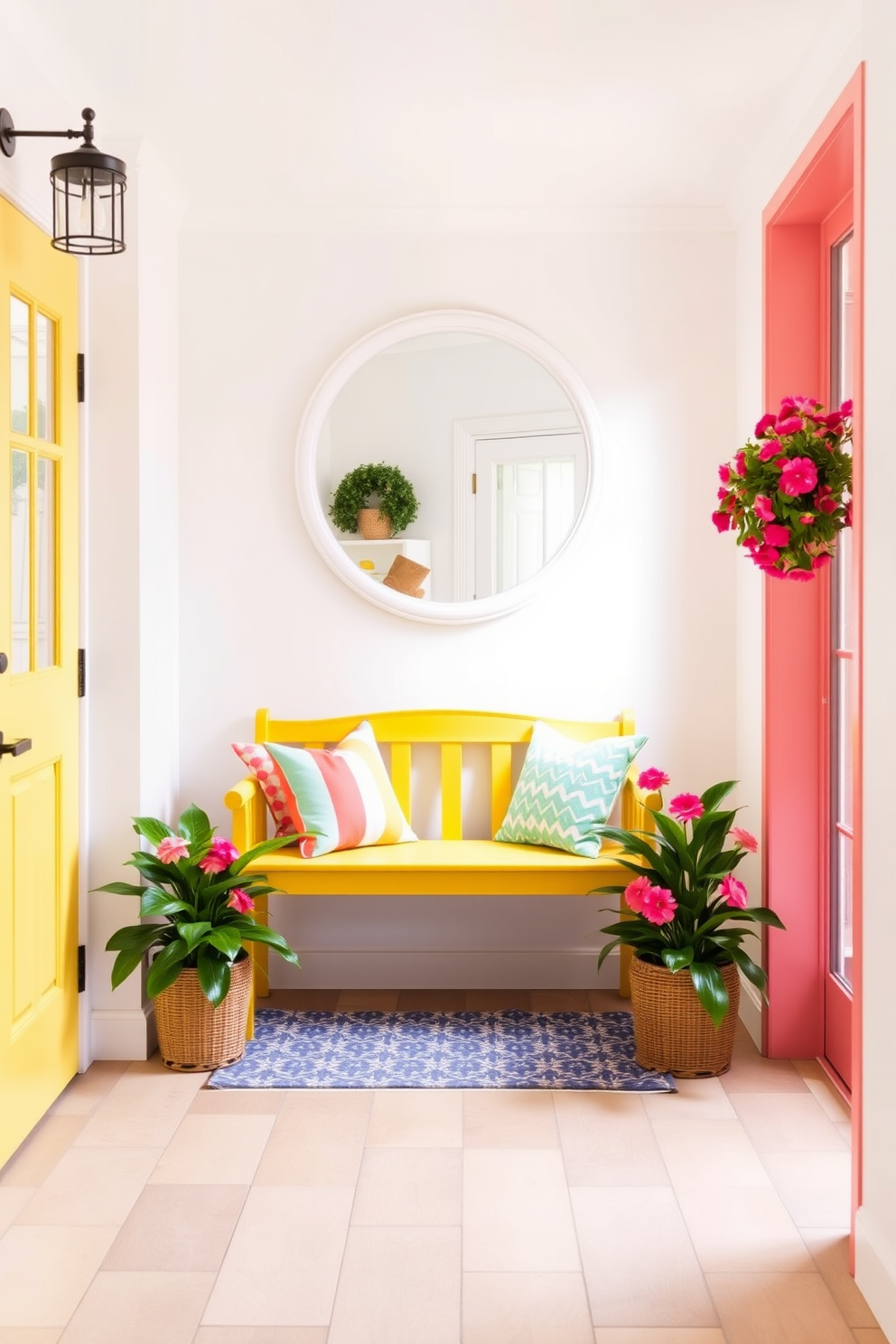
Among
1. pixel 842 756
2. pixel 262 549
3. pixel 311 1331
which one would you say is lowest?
pixel 311 1331

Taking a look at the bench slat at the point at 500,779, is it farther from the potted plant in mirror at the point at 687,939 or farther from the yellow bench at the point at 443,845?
the potted plant in mirror at the point at 687,939

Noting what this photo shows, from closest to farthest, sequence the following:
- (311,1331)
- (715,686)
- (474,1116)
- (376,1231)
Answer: (311,1331) → (376,1231) → (474,1116) → (715,686)

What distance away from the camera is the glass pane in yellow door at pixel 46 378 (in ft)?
8.66

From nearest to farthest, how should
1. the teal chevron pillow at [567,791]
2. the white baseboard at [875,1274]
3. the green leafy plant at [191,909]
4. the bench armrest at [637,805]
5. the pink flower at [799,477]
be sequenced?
1. the white baseboard at [875,1274]
2. the pink flower at [799,477]
3. the green leafy plant at [191,909]
4. the bench armrest at [637,805]
5. the teal chevron pillow at [567,791]

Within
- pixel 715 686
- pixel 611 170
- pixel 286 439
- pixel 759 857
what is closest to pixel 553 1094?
pixel 759 857

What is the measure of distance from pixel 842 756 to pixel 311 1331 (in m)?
1.88

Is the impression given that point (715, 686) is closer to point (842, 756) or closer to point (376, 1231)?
point (842, 756)

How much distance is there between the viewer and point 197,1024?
2875 millimetres

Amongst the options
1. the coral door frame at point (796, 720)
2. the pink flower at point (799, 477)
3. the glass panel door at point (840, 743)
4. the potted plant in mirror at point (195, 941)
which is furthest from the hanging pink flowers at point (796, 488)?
the potted plant in mirror at point (195, 941)

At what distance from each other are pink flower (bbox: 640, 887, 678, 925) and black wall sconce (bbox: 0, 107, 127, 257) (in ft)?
6.67

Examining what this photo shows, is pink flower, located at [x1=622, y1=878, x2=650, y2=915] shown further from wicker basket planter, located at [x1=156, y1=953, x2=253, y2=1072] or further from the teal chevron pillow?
wicker basket planter, located at [x1=156, y1=953, x2=253, y2=1072]

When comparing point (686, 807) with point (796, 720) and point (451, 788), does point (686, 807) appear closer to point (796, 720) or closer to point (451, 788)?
point (796, 720)

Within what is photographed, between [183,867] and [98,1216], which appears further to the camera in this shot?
[183,867]

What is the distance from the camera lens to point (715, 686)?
11.5 feet
